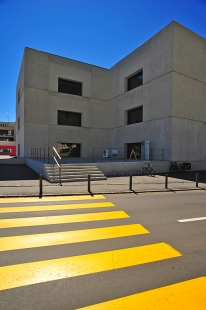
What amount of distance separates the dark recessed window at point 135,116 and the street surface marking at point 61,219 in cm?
1925

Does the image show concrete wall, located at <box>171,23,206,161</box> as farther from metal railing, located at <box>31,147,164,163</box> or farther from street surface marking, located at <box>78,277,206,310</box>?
street surface marking, located at <box>78,277,206,310</box>

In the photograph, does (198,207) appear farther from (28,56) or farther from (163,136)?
(28,56)

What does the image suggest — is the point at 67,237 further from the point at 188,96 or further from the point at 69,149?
the point at 69,149

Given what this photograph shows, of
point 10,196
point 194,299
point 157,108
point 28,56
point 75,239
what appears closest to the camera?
point 194,299

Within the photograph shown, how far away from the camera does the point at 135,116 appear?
2495 cm

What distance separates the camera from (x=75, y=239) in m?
4.52

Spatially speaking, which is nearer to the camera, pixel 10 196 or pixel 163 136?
pixel 10 196

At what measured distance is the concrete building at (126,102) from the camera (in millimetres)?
19562

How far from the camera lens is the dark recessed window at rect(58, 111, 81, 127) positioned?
2600cm

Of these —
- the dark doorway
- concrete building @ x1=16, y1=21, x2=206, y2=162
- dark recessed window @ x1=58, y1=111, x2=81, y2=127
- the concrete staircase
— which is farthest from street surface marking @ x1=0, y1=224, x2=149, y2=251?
dark recessed window @ x1=58, y1=111, x2=81, y2=127

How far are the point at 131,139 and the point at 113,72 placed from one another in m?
11.3

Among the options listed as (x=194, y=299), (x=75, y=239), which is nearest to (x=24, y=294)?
(x=75, y=239)

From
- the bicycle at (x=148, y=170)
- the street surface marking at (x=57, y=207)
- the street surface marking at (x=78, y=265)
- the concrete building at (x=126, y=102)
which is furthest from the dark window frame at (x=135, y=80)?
the street surface marking at (x=78, y=265)

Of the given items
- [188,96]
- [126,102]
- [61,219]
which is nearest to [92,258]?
[61,219]
